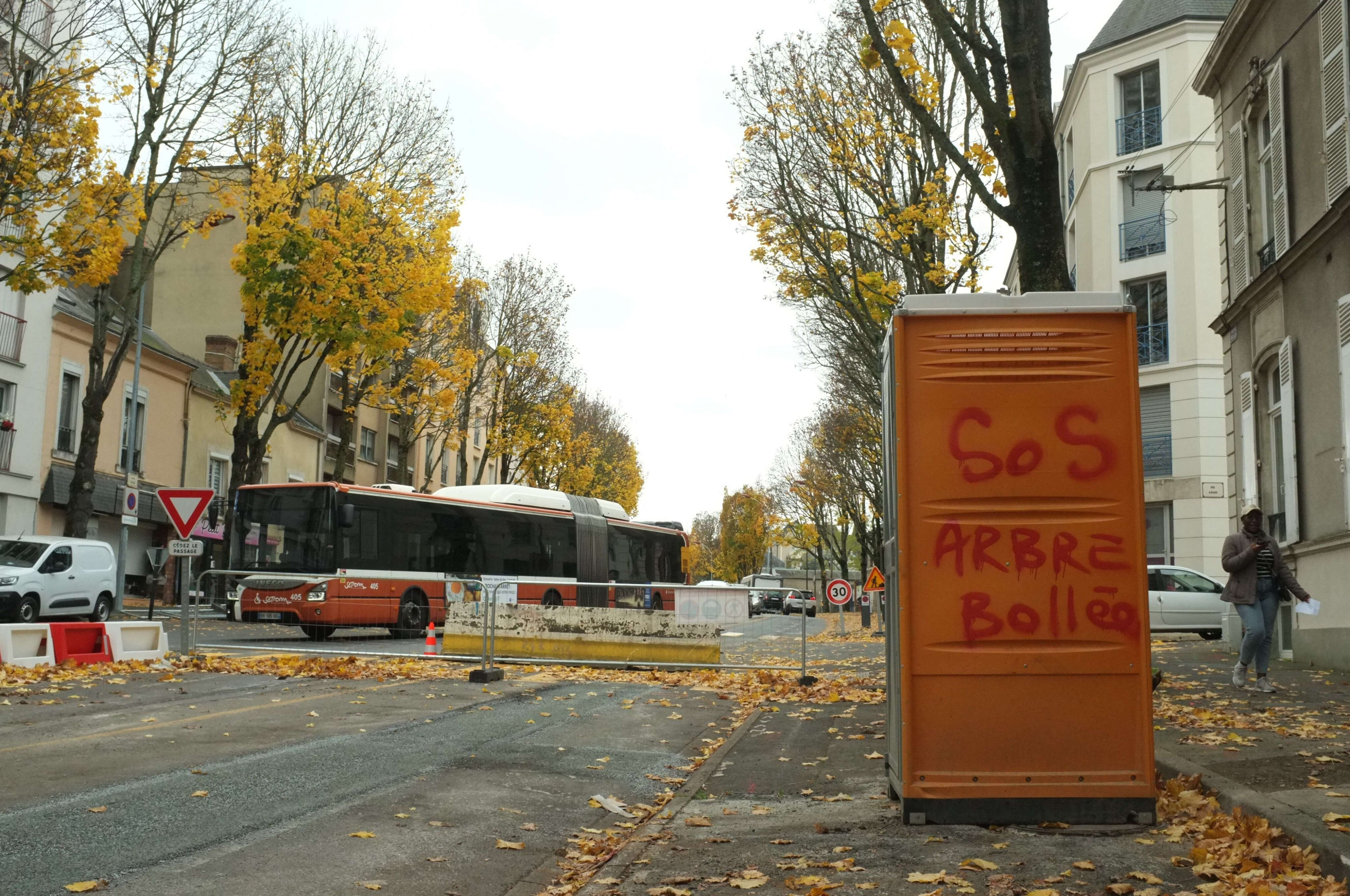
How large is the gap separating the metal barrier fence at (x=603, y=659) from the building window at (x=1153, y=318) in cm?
1850

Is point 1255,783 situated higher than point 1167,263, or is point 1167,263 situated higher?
point 1167,263

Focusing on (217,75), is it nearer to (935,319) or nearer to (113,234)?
(113,234)

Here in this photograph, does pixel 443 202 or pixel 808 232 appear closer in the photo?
pixel 808 232

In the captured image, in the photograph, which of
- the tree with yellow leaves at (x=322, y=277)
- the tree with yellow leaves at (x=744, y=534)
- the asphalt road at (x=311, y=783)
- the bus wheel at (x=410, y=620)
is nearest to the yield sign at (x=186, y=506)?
the asphalt road at (x=311, y=783)

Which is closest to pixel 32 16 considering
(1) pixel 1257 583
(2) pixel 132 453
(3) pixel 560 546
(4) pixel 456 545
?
(2) pixel 132 453

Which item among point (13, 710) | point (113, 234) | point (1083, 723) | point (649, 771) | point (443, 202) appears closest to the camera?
point (1083, 723)

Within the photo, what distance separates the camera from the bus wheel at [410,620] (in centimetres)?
2311

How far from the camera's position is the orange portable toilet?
6.41 meters

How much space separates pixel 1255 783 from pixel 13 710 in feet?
33.1

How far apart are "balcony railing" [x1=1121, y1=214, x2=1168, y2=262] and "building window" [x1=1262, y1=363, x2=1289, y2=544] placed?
15.4 m

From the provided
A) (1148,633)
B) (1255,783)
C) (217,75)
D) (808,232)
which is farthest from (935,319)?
(217,75)

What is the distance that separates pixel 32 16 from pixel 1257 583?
92.3 feet

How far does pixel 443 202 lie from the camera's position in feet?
106

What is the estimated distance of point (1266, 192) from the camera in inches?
739
